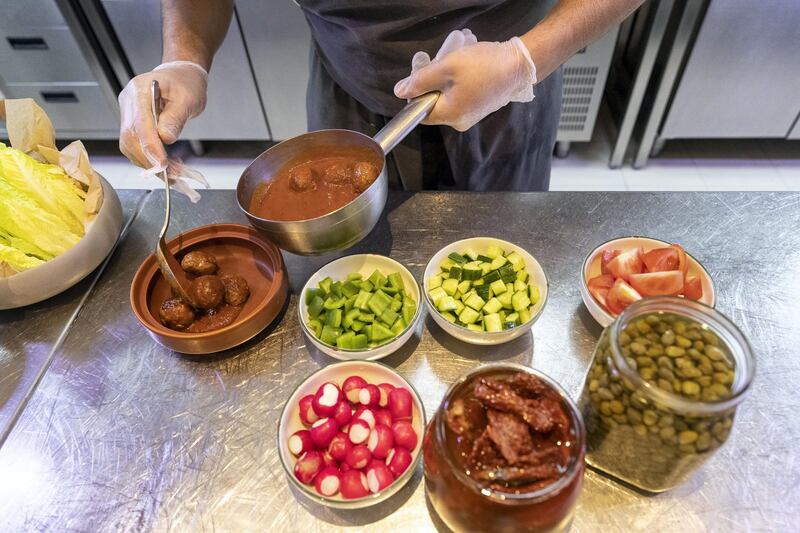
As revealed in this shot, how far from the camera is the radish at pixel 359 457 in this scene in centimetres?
95

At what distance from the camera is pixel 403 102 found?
64.9 inches

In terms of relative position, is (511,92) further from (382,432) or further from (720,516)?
(720,516)

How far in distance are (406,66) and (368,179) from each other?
531 millimetres

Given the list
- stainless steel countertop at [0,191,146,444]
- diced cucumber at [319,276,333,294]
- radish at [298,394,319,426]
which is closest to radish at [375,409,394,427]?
radish at [298,394,319,426]

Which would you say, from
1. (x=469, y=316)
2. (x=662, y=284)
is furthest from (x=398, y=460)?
(x=662, y=284)

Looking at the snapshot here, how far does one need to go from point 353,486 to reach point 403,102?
117 centimetres

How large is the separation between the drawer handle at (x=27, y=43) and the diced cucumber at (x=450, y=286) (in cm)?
326

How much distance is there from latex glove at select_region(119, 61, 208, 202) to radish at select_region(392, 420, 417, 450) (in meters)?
0.78

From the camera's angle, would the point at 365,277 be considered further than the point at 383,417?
Yes

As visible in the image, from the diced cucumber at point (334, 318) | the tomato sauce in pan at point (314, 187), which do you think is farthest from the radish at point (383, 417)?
the tomato sauce in pan at point (314, 187)

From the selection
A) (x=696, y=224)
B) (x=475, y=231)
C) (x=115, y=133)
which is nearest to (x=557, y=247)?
(x=475, y=231)

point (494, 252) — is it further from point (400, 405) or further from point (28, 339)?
point (28, 339)

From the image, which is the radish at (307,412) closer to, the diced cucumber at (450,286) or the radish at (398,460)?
the radish at (398,460)

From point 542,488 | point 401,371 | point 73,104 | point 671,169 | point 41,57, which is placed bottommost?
point 671,169
